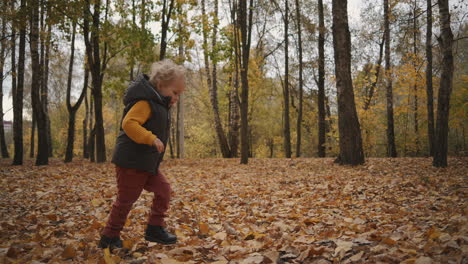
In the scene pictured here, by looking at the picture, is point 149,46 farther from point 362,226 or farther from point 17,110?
point 362,226

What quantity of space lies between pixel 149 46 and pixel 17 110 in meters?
6.52

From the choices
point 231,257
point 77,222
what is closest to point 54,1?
point 77,222

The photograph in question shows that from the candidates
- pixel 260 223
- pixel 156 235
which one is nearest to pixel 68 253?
pixel 156 235

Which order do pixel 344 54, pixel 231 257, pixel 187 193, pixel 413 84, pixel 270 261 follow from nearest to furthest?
pixel 270 261, pixel 231 257, pixel 187 193, pixel 344 54, pixel 413 84

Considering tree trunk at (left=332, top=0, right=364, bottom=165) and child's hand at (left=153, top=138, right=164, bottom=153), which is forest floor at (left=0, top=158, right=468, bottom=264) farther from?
tree trunk at (left=332, top=0, right=364, bottom=165)

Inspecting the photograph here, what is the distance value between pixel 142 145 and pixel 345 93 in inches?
330

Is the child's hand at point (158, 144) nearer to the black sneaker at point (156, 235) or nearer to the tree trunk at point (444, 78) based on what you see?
the black sneaker at point (156, 235)

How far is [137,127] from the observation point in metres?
2.78

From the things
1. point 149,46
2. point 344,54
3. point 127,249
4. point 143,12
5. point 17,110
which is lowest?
point 127,249

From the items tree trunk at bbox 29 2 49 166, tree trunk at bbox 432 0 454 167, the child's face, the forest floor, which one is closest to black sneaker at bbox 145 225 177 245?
the forest floor

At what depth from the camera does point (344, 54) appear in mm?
9945

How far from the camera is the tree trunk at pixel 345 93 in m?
9.85

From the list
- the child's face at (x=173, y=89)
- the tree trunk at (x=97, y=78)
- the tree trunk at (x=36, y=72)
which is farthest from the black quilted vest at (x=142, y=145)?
the tree trunk at (x=36, y=72)

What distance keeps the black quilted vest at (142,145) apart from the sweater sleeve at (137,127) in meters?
0.12
